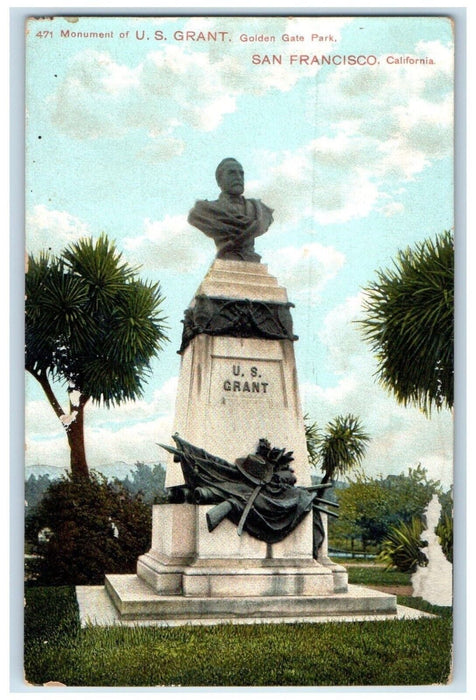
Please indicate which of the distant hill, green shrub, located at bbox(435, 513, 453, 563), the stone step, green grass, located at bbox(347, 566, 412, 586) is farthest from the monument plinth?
green grass, located at bbox(347, 566, 412, 586)

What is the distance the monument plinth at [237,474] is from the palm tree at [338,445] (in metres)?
1.51

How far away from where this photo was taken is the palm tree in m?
10.9

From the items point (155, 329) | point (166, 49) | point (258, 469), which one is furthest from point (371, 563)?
point (166, 49)

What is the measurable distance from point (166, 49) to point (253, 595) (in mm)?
5722

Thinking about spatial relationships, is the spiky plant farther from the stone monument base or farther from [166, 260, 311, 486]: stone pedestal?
the stone monument base

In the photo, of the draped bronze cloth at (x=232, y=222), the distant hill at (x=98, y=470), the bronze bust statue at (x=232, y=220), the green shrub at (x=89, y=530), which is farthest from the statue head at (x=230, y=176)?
the green shrub at (x=89, y=530)

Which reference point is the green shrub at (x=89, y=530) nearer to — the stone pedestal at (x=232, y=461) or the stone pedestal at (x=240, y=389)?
the stone pedestal at (x=232, y=461)

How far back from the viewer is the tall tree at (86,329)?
9602mm

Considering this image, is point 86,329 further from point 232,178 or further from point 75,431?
point 232,178

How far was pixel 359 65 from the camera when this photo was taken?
9062 millimetres

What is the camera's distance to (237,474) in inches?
353

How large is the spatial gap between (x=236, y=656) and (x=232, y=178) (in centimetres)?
526

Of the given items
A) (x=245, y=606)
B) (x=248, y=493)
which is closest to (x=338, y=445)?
(x=248, y=493)

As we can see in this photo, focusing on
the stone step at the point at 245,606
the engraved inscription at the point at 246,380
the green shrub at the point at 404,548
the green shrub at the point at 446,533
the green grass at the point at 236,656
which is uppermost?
the engraved inscription at the point at 246,380
